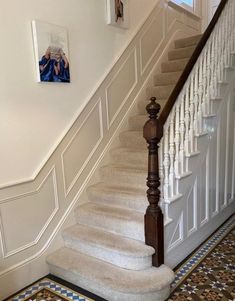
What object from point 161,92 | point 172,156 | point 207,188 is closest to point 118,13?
point 161,92

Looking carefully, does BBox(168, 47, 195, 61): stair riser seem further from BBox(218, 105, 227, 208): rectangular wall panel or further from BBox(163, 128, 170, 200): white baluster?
BBox(163, 128, 170, 200): white baluster

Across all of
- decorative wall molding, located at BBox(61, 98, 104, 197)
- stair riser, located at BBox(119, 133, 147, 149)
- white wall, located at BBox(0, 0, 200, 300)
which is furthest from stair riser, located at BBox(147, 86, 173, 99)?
decorative wall molding, located at BBox(61, 98, 104, 197)

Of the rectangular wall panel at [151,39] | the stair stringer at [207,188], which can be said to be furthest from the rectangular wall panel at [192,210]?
the rectangular wall panel at [151,39]

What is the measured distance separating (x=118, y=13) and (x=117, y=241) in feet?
8.33

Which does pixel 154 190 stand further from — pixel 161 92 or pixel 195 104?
pixel 161 92

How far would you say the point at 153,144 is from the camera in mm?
2117

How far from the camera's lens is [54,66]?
249 cm

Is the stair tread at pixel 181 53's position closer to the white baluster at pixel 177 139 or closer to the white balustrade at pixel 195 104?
the white balustrade at pixel 195 104

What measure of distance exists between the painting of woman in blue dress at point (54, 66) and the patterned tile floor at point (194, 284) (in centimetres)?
180

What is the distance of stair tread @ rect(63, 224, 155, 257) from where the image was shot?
218 centimetres

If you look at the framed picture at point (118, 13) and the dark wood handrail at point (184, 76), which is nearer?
the dark wood handrail at point (184, 76)

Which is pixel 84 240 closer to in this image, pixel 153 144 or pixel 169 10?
pixel 153 144

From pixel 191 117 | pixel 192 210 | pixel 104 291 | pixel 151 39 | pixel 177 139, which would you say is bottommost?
pixel 104 291

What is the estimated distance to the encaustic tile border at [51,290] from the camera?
7.11 feet
